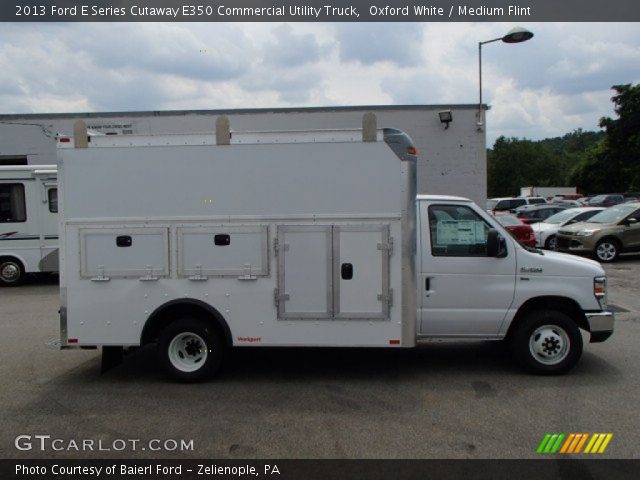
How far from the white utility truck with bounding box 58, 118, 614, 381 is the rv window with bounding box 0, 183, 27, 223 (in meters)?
9.05

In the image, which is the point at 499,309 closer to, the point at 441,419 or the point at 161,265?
the point at 441,419

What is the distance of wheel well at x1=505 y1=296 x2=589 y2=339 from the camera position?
6.22m

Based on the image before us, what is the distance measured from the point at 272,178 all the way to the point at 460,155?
1445 centimetres

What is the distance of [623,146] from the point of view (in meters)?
59.8

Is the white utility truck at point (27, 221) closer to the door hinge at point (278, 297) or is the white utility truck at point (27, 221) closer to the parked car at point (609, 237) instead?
the door hinge at point (278, 297)

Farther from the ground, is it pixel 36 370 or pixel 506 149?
pixel 506 149

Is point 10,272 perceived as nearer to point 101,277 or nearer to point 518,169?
point 101,277

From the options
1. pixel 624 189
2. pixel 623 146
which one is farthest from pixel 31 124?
pixel 624 189

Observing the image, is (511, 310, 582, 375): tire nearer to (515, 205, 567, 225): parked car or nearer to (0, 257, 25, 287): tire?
(0, 257, 25, 287): tire

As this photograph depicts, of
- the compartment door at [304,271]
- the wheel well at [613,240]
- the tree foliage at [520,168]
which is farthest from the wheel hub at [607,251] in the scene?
the tree foliage at [520,168]

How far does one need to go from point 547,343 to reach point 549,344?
24mm

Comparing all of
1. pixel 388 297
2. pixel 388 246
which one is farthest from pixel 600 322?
pixel 388 246

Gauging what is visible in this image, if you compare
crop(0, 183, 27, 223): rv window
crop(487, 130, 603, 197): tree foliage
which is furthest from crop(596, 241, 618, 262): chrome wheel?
crop(487, 130, 603, 197): tree foliage
